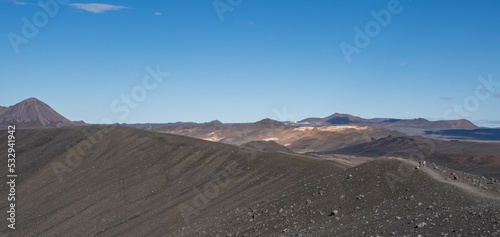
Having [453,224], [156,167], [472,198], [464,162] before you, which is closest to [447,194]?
[472,198]

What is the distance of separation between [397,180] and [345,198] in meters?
2.71

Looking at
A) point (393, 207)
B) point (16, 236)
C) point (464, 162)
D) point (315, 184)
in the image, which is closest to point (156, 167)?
point (16, 236)

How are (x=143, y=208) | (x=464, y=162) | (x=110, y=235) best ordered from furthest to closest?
(x=464, y=162), (x=143, y=208), (x=110, y=235)

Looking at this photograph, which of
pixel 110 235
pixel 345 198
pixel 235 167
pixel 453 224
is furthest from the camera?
pixel 235 167

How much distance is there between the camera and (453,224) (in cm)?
1501

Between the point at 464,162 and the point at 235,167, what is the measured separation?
50.8 meters

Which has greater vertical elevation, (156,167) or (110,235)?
(156,167)

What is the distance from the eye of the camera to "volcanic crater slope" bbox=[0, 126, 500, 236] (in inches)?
714

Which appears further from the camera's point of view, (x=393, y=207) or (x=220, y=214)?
(x=220, y=214)

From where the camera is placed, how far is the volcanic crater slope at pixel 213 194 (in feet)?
59.5

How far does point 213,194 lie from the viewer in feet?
111

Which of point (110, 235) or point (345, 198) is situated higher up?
point (345, 198)

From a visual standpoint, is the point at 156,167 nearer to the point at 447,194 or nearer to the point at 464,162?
the point at 447,194

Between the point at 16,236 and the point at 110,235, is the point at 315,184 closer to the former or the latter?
the point at 110,235
